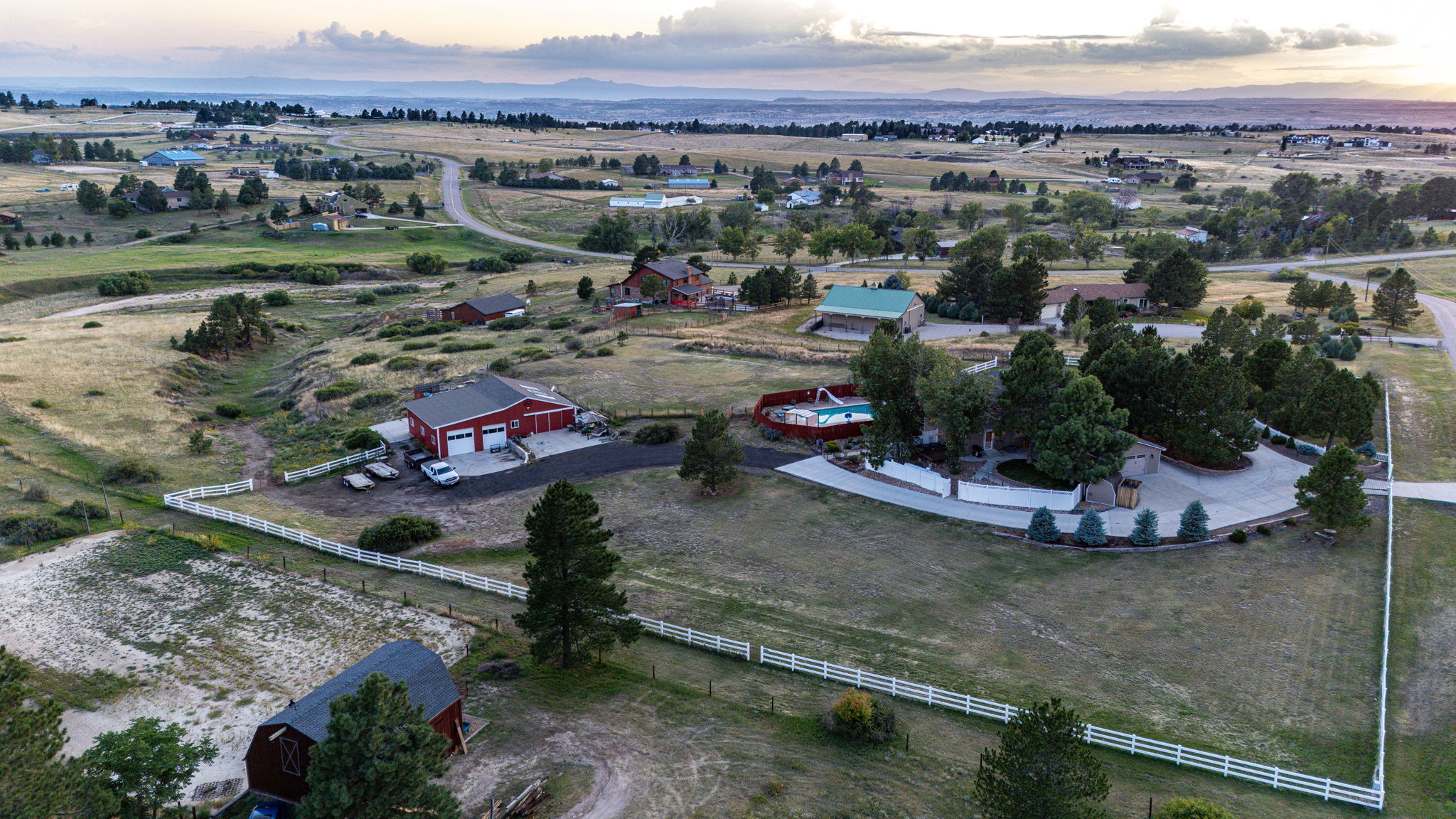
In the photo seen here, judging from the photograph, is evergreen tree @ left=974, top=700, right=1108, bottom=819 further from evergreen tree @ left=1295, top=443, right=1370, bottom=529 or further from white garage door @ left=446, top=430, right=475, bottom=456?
white garage door @ left=446, top=430, right=475, bottom=456

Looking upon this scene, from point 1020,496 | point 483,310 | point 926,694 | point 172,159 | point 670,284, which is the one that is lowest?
point 926,694

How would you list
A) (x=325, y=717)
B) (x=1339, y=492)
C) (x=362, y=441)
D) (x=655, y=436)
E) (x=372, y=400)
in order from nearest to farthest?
(x=325, y=717) < (x=1339, y=492) < (x=655, y=436) < (x=362, y=441) < (x=372, y=400)

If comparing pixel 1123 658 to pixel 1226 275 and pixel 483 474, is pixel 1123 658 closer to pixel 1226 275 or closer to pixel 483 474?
pixel 483 474

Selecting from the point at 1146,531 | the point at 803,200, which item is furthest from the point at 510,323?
the point at 803,200

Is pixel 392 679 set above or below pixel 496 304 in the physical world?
below

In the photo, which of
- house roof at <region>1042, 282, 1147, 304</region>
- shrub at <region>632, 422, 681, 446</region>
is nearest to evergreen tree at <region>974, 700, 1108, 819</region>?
shrub at <region>632, 422, 681, 446</region>

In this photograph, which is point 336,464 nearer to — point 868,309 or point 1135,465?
point 1135,465

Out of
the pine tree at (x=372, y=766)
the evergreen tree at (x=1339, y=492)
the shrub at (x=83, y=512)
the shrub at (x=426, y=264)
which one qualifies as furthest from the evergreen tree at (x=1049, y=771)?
the shrub at (x=426, y=264)
